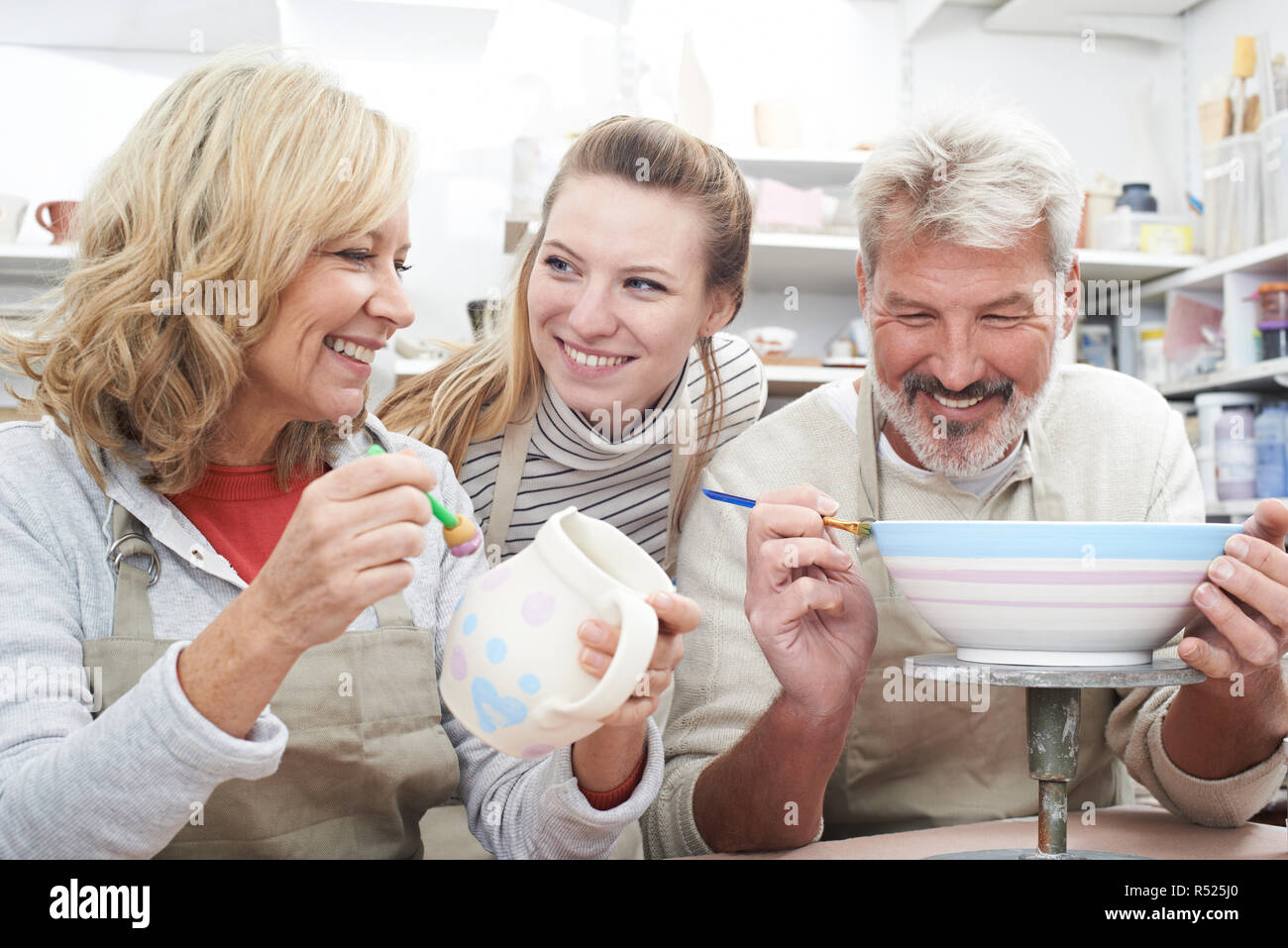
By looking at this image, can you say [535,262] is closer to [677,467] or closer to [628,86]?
[677,467]

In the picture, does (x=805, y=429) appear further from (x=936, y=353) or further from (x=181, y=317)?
(x=181, y=317)

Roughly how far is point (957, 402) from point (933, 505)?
0.16 m

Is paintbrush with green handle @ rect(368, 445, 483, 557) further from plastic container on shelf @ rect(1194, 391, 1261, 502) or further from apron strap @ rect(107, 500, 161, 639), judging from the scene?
plastic container on shelf @ rect(1194, 391, 1261, 502)

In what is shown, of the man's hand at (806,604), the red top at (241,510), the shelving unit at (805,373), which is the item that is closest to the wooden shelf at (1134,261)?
the shelving unit at (805,373)

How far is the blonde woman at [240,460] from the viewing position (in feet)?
3.10

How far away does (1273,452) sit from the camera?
8.96 feet

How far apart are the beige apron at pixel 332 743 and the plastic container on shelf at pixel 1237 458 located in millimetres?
2380

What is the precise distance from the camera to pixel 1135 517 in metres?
1.45

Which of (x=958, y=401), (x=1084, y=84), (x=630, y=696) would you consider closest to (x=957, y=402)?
A: (x=958, y=401)

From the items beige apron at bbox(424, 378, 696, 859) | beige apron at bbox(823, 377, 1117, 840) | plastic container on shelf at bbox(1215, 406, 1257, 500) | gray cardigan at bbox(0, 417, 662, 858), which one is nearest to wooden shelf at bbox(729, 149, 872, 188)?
plastic container on shelf at bbox(1215, 406, 1257, 500)

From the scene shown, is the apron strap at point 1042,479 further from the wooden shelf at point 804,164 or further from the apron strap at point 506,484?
the wooden shelf at point 804,164

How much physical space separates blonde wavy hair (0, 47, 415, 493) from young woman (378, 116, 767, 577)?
46cm

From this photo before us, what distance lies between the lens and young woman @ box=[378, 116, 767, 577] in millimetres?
1478
